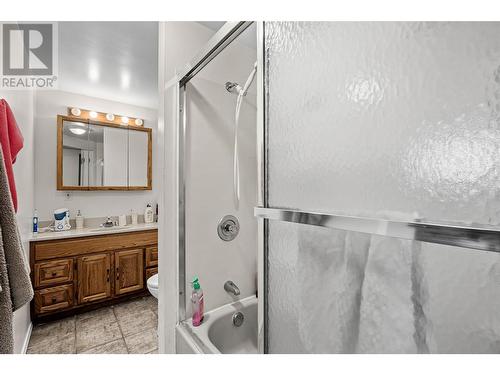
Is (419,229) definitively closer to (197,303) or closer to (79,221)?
(197,303)

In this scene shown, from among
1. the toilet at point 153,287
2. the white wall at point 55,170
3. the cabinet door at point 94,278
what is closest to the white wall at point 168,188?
the toilet at point 153,287

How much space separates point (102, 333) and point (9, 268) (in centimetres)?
171

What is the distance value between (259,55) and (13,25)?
1.62 metres

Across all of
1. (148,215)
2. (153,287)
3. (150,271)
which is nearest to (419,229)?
(153,287)

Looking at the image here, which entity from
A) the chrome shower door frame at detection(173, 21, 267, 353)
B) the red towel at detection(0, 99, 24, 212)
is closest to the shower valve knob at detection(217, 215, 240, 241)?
the chrome shower door frame at detection(173, 21, 267, 353)

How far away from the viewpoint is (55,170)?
8.86 feet

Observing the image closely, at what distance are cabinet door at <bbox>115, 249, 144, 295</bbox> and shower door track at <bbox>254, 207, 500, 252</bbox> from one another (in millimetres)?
2639

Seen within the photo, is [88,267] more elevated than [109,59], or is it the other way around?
[109,59]

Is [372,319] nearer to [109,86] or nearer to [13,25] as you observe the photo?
[13,25]

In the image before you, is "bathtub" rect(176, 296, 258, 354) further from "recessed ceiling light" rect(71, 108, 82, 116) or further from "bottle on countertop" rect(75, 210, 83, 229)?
"recessed ceiling light" rect(71, 108, 82, 116)

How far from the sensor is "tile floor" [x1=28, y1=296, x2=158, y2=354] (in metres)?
1.89

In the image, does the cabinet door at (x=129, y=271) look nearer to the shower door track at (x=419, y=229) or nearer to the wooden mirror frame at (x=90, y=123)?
the wooden mirror frame at (x=90, y=123)
